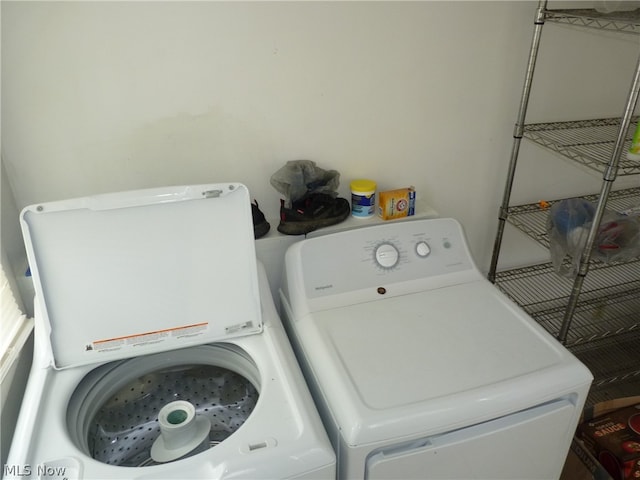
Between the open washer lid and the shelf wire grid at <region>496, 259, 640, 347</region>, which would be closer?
the open washer lid

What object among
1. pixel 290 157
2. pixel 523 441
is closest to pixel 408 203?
pixel 290 157

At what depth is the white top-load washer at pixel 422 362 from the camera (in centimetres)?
100

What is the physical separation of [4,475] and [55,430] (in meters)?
0.10

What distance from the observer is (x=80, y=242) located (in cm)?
104

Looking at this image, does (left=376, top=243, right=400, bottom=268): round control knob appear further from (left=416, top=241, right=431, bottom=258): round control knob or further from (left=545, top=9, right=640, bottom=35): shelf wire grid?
(left=545, top=9, right=640, bottom=35): shelf wire grid

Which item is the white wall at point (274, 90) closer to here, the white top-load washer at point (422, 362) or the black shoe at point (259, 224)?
the black shoe at point (259, 224)

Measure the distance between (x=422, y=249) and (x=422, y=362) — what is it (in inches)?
15.5

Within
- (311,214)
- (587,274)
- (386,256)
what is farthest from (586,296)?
(311,214)

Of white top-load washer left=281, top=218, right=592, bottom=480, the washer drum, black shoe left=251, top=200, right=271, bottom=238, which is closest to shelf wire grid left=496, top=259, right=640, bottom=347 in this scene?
white top-load washer left=281, top=218, right=592, bottom=480

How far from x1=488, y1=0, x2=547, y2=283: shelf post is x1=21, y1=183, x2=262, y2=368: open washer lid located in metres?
1.02

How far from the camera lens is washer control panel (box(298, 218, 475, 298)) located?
4.39ft

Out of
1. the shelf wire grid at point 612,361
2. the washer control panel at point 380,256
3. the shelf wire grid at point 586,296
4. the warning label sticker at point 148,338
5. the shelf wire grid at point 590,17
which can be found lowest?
the shelf wire grid at point 612,361

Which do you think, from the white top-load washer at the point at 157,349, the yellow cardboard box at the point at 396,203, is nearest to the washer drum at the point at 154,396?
the white top-load washer at the point at 157,349

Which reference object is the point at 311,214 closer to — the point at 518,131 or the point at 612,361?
the point at 518,131
